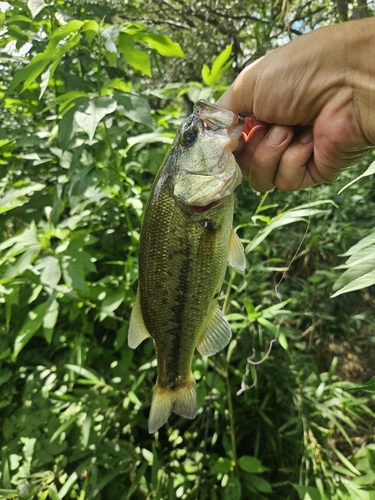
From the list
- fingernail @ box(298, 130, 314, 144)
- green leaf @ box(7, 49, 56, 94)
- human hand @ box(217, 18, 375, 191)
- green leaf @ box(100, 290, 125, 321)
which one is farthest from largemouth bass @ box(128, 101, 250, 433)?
green leaf @ box(7, 49, 56, 94)

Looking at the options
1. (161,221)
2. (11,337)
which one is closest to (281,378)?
(161,221)

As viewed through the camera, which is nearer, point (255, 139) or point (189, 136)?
point (189, 136)

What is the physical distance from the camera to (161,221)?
140 centimetres

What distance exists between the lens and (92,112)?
1.66m

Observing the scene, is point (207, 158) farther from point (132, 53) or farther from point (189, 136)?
point (132, 53)

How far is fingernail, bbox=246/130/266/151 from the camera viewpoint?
1.62 m

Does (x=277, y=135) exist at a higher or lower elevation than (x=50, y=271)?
higher

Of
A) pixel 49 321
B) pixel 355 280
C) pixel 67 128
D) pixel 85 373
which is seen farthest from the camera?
pixel 85 373

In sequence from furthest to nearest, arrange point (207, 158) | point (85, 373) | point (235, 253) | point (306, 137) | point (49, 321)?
point (85, 373) → point (49, 321) → point (306, 137) → point (235, 253) → point (207, 158)

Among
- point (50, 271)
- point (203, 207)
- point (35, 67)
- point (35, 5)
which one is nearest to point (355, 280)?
point (203, 207)

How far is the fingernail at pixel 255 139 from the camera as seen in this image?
1623 mm

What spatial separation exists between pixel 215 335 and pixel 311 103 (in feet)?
3.36

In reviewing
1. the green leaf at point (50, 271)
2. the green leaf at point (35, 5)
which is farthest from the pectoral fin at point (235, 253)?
the green leaf at point (35, 5)

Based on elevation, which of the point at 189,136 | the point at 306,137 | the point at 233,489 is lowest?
the point at 233,489
